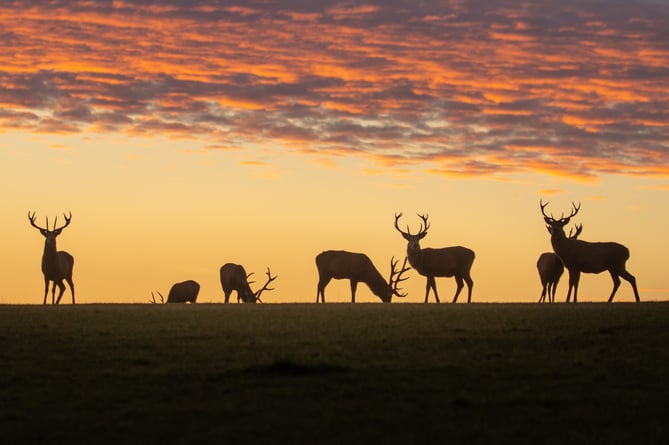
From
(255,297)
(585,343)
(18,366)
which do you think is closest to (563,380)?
(585,343)

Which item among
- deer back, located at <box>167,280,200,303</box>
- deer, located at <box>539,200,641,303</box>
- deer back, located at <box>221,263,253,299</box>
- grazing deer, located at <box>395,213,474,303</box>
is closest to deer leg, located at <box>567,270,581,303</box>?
deer, located at <box>539,200,641,303</box>

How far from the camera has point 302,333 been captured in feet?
81.0

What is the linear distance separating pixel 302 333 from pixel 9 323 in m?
7.87

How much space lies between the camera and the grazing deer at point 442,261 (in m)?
48.5

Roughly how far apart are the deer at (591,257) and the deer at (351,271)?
1274cm

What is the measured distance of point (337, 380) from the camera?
18281mm

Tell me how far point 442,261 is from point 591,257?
298 inches

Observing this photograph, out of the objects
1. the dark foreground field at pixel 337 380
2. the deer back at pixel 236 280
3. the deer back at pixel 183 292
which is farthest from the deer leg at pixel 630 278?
the deer back at pixel 183 292

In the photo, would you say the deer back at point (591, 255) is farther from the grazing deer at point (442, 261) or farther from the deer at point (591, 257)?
the grazing deer at point (442, 261)

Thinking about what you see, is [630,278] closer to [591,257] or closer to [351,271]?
[591,257]

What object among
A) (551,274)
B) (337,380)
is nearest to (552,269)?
(551,274)

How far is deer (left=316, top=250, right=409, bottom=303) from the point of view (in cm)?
5497

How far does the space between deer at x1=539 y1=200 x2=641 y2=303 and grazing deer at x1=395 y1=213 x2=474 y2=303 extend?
5.94 meters

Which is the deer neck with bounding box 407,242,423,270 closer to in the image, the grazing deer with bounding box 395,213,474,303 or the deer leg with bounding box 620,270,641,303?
the grazing deer with bounding box 395,213,474,303
